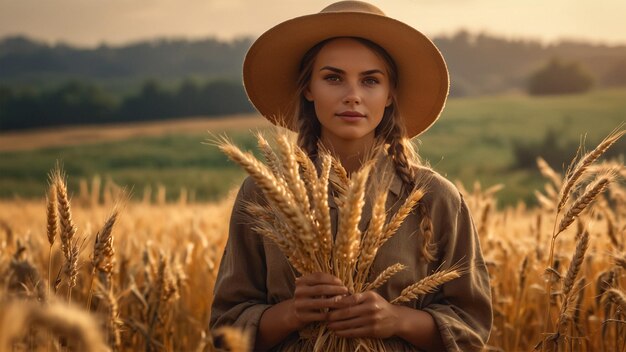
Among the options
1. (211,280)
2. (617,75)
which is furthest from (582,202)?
(617,75)

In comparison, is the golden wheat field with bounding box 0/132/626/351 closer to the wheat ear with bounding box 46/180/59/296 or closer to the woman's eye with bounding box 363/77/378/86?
the wheat ear with bounding box 46/180/59/296

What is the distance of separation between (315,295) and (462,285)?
730 millimetres

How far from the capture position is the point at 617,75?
60.5 m

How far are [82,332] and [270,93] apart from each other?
225 centimetres

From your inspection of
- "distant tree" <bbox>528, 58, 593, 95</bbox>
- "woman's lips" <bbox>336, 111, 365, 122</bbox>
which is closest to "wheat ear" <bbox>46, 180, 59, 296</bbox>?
"woman's lips" <bbox>336, 111, 365, 122</bbox>

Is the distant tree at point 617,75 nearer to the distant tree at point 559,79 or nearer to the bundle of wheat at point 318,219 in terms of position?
the distant tree at point 559,79

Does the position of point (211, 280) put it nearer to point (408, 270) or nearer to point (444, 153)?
point (408, 270)

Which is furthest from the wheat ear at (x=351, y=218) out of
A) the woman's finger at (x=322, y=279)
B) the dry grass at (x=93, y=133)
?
the dry grass at (x=93, y=133)

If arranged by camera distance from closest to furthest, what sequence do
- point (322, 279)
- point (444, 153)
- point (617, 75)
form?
point (322, 279), point (444, 153), point (617, 75)

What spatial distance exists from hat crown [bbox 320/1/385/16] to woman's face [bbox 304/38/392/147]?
0.12 metres

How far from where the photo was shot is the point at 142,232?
5.59 m

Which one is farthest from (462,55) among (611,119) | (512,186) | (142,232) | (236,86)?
(142,232)

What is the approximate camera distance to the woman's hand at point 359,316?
2.01 metres

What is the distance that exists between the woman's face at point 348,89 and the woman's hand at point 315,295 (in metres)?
0.69
